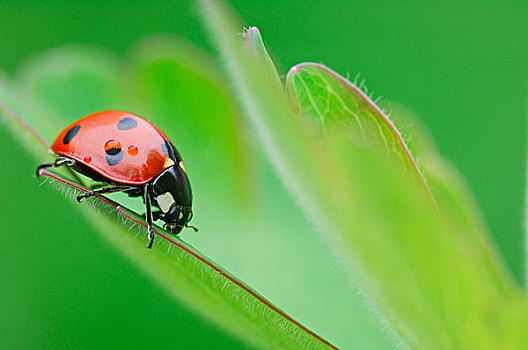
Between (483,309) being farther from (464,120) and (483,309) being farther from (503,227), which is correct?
(464,120)

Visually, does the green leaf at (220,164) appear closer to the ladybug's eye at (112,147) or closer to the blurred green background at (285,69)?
the blurred green background at (285,69)

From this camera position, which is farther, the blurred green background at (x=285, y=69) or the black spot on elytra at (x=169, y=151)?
the blurred green background at (x=285, y=69)

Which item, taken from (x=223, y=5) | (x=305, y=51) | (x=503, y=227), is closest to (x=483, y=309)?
(x=223, y=5)

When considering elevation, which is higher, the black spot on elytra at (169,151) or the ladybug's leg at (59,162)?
the ladybug's leg at (59,162)

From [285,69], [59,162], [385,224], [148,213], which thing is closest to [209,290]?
[385,224]

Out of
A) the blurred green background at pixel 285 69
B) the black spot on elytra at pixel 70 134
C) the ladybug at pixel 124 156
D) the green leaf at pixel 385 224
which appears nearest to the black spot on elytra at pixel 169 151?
the ladybug at pixel 124 156

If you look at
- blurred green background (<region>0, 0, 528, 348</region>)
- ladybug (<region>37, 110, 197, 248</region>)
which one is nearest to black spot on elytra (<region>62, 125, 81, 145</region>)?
ladybug (<region>37, 110, 197, 248</region>)
